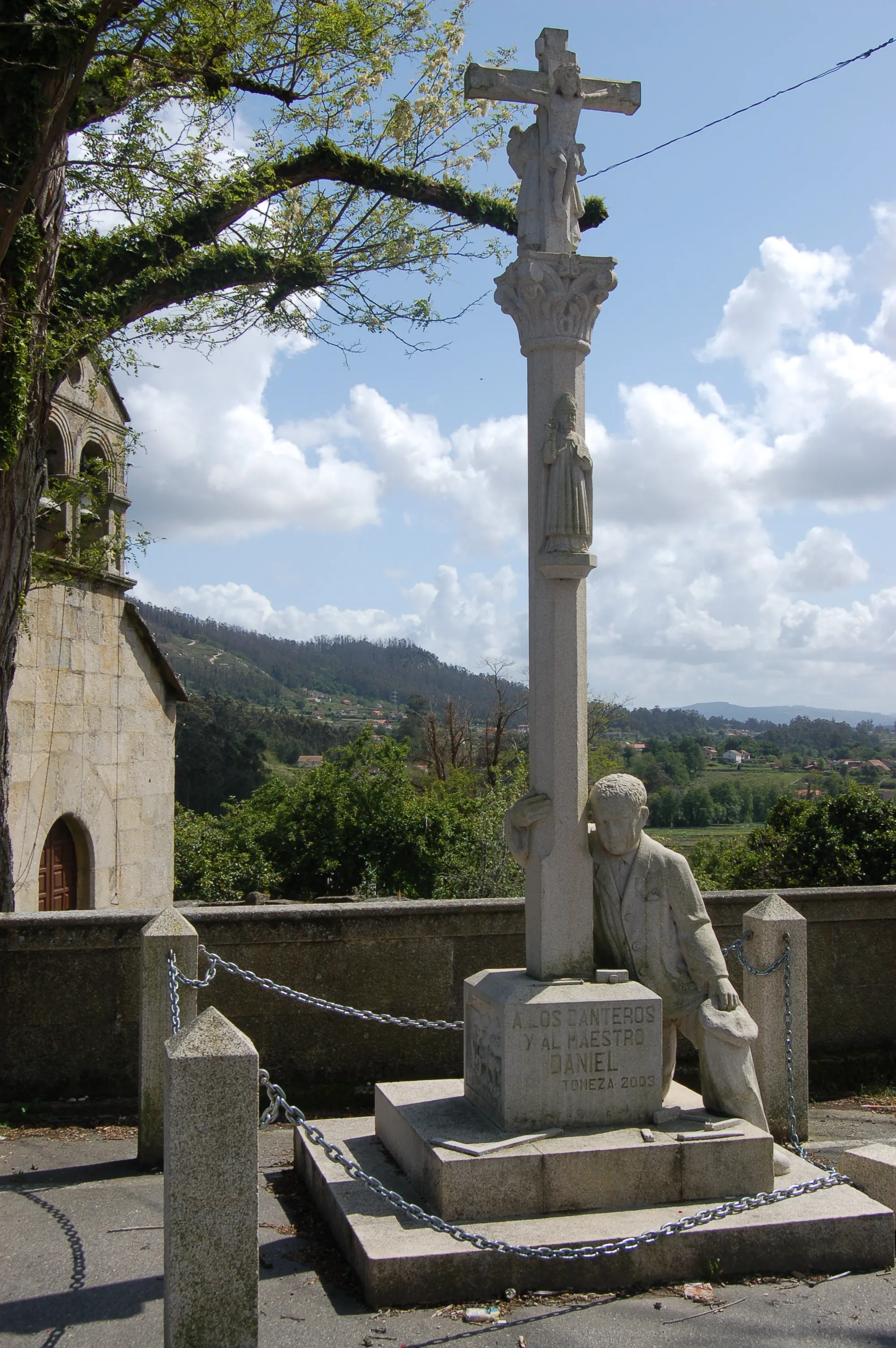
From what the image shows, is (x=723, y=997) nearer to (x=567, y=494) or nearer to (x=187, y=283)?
(x=567, y=494)

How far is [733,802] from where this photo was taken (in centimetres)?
4744

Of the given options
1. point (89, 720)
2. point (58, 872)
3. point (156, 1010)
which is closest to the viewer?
point (156, 1010)

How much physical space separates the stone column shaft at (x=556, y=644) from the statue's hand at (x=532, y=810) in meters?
0.03

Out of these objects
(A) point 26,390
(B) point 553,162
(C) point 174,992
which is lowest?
(C) point 174,992

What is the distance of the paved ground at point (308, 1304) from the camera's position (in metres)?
4.22

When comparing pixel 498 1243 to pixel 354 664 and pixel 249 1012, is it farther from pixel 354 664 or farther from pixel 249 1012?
pixel 354 664

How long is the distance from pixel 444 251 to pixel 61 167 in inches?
231

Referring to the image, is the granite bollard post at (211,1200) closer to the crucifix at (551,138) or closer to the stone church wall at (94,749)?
the crucifix at (551,138)

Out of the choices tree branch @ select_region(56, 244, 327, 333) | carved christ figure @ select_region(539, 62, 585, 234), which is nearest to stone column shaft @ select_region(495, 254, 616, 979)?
carved christ figure @ select_region(539, 62, 585, 234)

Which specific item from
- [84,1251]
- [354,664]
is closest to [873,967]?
[84,1251]

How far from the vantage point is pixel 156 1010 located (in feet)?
20.3

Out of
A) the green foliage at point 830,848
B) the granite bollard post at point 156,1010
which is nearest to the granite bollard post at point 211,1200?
the granite bollard post at point 156,1010

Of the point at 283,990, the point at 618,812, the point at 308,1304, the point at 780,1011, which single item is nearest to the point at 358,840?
the point at 283,990

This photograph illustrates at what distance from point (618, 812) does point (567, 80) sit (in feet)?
12.3
